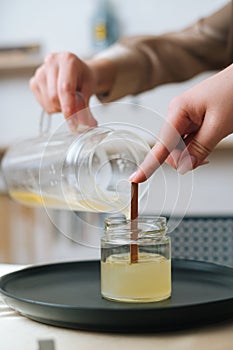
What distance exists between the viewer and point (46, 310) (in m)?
0.80

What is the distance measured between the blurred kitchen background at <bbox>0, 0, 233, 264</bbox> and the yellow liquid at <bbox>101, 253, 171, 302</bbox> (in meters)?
1.99

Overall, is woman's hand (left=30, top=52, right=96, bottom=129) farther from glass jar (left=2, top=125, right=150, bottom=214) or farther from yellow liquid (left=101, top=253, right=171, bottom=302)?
yellow liquid (left=101, top=253, right=171, bottom=302)

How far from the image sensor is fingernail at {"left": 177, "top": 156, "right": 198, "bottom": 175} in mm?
979

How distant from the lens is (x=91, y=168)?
1.06 m

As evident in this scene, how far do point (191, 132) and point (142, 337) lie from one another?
1.09 feet

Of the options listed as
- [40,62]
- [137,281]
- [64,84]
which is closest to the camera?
[137,281]

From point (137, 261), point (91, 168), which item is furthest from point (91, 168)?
point (137, 261)

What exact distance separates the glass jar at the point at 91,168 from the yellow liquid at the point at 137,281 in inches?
3.9

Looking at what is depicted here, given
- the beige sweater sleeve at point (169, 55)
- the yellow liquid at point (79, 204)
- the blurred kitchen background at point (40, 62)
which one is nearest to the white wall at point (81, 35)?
the blurred kitchen background at point (40, 62)

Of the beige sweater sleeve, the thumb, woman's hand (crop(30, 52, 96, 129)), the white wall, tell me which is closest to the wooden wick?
the thumb

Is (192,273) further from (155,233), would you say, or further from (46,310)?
(46,310)

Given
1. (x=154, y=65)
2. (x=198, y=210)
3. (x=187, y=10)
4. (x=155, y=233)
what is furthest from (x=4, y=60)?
(x=155, y=233)

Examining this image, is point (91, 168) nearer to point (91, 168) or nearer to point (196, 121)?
point (91, 168)

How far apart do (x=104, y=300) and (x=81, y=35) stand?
2372 millimetres
